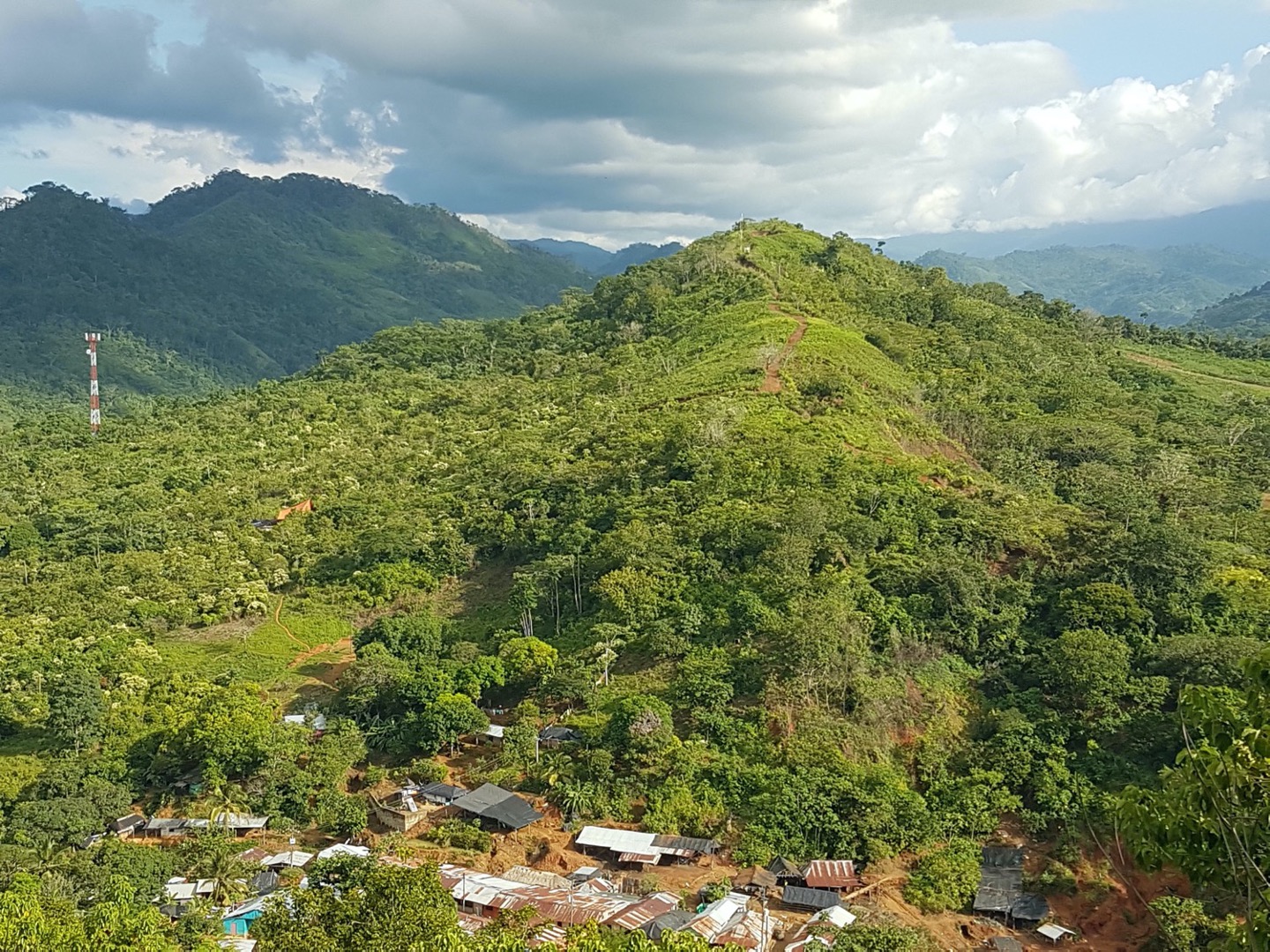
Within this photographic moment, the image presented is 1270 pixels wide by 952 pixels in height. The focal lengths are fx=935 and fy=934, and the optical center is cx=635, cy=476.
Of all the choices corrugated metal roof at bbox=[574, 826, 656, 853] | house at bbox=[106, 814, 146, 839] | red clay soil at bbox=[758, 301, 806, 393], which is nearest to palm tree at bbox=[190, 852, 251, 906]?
house at bbox=[106, 814, 146, 839]

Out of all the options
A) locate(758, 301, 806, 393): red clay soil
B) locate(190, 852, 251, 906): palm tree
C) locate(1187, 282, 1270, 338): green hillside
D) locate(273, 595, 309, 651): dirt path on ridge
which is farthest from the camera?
locate(1187, 282, 1270, 338): green hillside

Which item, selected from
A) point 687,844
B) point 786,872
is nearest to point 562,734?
point 687,844

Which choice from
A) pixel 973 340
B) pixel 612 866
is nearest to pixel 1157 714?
pixel 612 866

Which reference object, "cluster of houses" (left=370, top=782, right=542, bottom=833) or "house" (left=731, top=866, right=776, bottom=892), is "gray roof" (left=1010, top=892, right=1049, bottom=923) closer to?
"house" (left=731, top=866, right=776, bottom=892)

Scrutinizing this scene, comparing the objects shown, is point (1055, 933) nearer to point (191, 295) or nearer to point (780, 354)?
point (780, 354)

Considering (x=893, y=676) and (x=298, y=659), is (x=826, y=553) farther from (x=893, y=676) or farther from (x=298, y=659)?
(x=298, y=659)

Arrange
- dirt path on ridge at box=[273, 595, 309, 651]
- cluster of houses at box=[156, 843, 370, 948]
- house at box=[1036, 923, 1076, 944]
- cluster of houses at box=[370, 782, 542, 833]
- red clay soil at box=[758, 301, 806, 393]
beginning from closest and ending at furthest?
cluster of houses at box=[156, 843, 370, 948] → house at box=[1036, 923, 1076, 944] → cluster of houses at box=[370, 782, 542, 833] → dirt path on ridge at box=[273, 595, 309, 651] → red clay soil at box=[758, 301, 806, 393]
